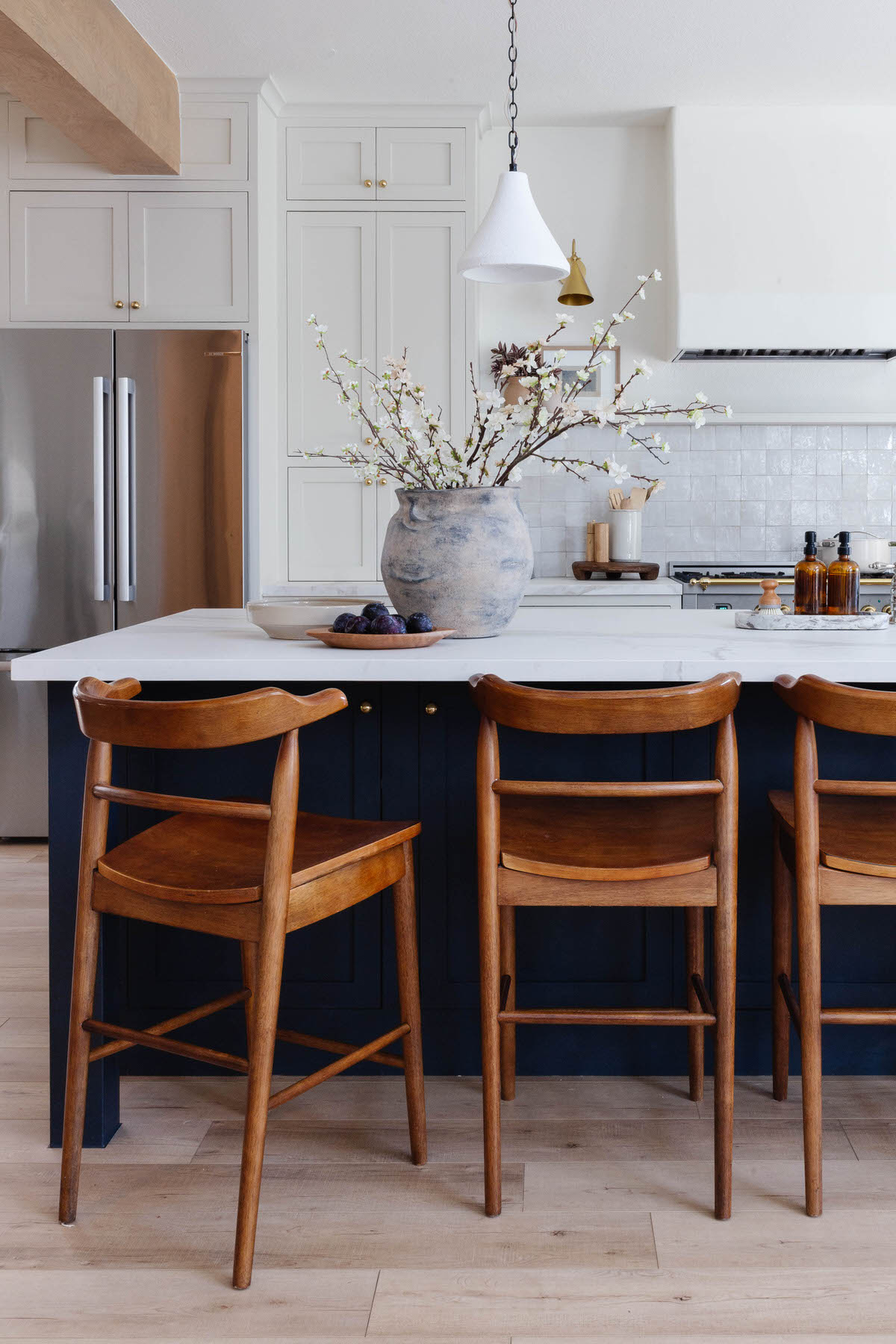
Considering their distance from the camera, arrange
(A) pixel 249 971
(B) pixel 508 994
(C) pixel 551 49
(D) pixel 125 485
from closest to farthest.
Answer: (B) pixel 508 994
(A) pixel 249 971
(C) pixel 551 49
(D) pixel 125 485

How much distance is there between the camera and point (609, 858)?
177 cm

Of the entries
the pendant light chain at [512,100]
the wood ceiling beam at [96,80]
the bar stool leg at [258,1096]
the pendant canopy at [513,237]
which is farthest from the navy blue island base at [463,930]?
the wood ceiling beam at [96,80]

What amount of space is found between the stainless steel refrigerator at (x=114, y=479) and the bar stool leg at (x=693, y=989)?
8.20ft

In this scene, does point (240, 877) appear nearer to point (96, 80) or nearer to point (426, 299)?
point (96, 80)

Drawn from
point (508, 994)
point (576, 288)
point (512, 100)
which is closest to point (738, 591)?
point (576, 288)

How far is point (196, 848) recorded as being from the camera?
1859 mm

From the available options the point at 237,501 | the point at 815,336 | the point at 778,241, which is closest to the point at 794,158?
the point at 778,241

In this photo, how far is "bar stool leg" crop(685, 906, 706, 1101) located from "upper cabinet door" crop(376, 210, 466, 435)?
2.79 metres

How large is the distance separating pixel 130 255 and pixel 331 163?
914mm

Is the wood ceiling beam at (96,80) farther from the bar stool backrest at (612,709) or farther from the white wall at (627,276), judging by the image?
the bar stool backrest at (612,709)

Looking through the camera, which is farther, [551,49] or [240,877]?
[551,49]

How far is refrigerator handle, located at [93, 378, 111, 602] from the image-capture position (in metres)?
4.05

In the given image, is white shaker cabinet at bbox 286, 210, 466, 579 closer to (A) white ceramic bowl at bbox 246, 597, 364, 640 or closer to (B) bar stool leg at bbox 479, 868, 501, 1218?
(A) white ceramic bowl at bbox 246, 597, 364, 640

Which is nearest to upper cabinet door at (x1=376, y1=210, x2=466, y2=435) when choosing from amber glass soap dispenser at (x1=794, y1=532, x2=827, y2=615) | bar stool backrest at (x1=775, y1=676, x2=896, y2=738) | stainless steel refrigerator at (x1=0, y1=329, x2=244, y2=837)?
stainless steel refrigerator at (x1=0, y1=329, x2=244, y2=837)
